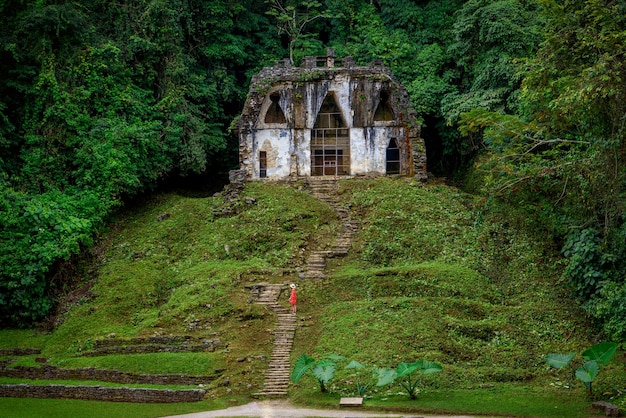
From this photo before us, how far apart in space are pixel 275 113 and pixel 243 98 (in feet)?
15.2

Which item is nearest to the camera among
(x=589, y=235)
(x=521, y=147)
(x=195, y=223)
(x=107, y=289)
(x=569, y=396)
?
(x=569, y=396)

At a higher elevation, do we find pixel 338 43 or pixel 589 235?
pixel 338 43

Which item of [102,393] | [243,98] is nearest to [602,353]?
[102,393]

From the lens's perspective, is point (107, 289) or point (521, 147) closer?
point (521, 147)

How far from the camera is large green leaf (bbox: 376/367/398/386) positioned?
72.4 feet

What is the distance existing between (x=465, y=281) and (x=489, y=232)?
5.11 metres

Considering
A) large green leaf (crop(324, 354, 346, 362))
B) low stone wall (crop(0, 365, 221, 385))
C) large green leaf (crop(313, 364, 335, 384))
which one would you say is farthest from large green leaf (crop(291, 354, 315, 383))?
low stone wall (crop(0, 365, 221, 385))

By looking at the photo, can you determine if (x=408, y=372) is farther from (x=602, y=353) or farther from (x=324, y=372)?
(x=602, y=353)

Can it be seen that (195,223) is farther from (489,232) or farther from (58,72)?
(489,232)

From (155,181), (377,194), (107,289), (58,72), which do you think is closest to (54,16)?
(58,72)

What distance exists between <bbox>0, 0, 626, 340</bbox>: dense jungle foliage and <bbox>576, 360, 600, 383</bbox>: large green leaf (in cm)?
425

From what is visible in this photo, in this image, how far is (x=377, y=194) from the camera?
39.2 metres

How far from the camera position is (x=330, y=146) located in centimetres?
4534

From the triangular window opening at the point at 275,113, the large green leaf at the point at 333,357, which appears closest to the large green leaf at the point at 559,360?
the large green leaf at the point at 333,357
